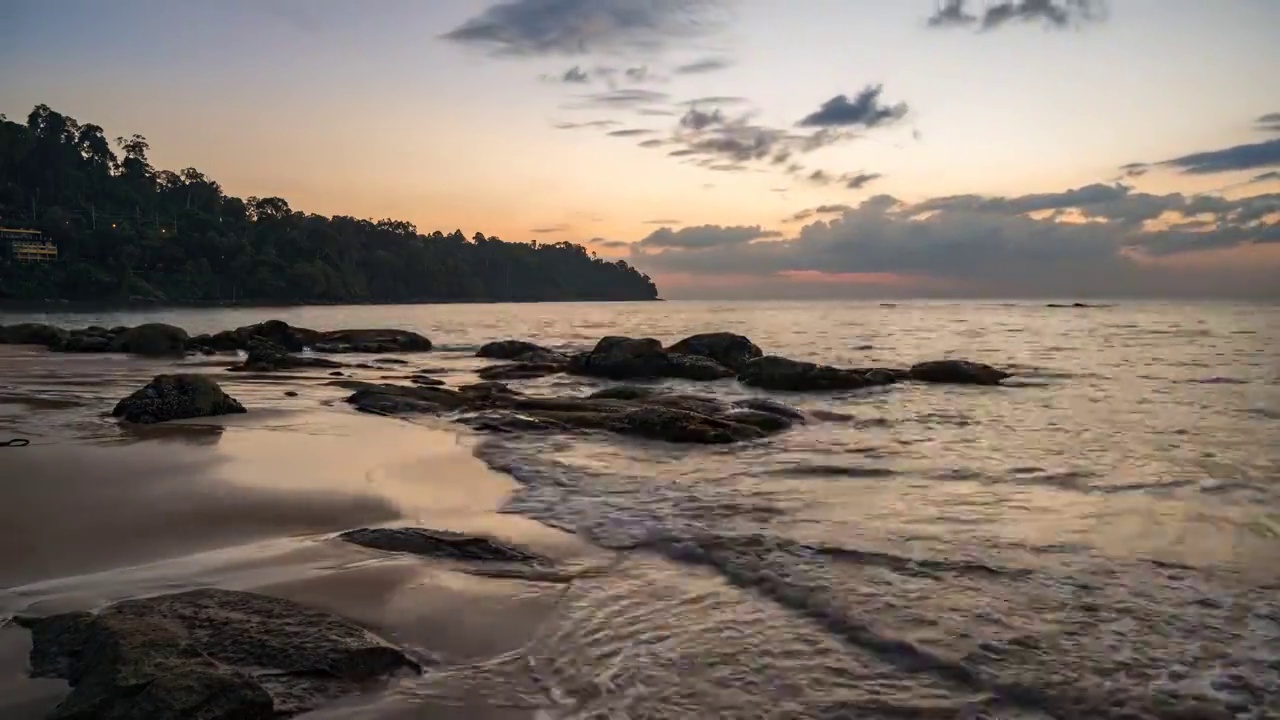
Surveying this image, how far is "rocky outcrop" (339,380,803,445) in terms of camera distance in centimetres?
1107

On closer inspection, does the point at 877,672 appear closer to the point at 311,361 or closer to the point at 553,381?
the point at 553,381

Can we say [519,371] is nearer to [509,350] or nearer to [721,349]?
[721,349]

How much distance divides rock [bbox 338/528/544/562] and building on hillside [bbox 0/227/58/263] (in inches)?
4390

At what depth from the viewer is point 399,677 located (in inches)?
140

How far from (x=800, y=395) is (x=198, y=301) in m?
109

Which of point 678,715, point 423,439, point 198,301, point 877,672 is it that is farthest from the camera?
point 198,301

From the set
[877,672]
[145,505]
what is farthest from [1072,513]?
[145,505]

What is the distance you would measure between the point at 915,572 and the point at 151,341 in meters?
28.6

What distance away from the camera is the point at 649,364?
20.3 m

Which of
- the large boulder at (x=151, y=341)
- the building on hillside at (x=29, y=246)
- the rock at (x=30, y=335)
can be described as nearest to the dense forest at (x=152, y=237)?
the building on hillside at (x=29, y=246)

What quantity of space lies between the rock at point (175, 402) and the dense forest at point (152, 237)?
9986 cm

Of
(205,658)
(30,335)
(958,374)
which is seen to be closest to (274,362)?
(30,335)

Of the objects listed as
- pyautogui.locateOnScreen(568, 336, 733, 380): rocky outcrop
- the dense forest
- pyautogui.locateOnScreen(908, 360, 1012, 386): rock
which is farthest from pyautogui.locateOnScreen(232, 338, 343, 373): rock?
the dense forest

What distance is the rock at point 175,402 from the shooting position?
11.1m
